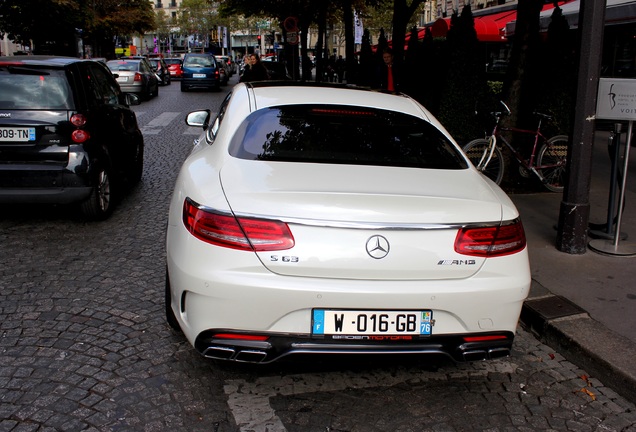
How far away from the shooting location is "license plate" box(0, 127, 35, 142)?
249 inches

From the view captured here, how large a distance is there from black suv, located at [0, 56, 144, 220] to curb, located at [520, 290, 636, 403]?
4305 millimetres

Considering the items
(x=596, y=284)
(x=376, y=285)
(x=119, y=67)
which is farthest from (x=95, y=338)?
(x=119, y=67)

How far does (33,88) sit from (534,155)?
5789 millimetres

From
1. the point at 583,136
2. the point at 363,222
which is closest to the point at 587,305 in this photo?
the point at 583,136

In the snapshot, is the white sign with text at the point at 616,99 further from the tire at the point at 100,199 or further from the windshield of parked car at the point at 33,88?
the windshield of parked car at the point at 33,88

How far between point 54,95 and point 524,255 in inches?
193

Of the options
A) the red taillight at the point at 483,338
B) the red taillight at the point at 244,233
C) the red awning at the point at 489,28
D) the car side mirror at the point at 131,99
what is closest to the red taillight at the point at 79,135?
the car side mirror at the point at 131,99

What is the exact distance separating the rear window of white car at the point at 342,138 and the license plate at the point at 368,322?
0.92m

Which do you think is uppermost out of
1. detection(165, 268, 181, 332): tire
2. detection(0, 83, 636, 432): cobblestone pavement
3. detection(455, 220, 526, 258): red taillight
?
detection(455, 220, 526, 258): red taillight

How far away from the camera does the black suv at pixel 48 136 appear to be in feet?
20.8

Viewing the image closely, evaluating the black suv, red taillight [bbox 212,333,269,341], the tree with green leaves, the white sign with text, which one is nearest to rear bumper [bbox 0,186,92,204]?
the black suv

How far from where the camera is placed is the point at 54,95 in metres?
6.50

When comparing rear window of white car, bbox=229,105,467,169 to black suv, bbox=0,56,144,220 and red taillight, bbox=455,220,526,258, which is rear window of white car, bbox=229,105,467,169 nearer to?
red taillight, bbox=455,220,526,258

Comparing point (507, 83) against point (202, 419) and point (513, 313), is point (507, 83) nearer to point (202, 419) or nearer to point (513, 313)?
point (513, 313)
